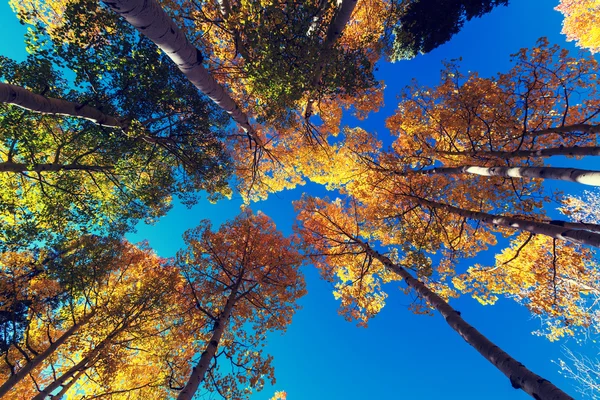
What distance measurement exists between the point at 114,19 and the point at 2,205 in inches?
218

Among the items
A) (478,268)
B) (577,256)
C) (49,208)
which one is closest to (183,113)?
(49,208)

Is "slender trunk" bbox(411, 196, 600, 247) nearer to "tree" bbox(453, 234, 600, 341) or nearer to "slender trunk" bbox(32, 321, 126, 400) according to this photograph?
"tree" bbox(453, 234, 600, 341)

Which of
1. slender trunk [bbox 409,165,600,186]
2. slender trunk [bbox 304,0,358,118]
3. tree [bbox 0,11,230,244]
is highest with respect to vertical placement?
slender trunk [bbox 304,0,358,118]

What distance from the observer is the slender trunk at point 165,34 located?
8.49 ft

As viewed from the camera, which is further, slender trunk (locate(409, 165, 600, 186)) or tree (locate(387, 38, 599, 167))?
tree (locate(387, 38, 599, 167))

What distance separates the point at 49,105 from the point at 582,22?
72.0 ft

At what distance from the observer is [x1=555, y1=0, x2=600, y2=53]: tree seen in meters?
11.6

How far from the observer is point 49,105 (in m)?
4.43

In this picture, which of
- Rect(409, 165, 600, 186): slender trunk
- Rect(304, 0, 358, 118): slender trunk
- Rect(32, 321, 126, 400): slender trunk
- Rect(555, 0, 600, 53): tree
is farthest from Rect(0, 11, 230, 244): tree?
Rect(555, 0, 600, 53): tree

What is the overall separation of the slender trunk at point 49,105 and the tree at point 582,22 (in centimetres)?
2056

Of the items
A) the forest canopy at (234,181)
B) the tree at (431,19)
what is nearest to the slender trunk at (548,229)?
the forest canopy at (234,181)

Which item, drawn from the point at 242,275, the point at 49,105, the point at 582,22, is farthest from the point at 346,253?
the point at 582,22

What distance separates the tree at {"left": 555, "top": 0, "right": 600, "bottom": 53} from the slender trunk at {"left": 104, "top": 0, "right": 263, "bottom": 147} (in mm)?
18430

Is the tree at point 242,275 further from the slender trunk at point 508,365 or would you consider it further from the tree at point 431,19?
the tree at point 431,19
